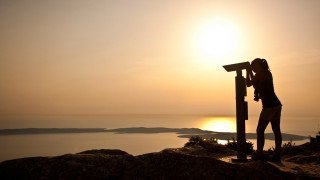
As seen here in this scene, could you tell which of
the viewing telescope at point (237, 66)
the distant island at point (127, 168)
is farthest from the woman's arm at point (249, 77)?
the distant island at point (127, 168)

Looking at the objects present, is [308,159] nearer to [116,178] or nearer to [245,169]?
[245,169]

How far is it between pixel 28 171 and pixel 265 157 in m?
5.36

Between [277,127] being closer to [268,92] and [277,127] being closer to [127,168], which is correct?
[268,92]

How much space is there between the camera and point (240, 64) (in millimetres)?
8266

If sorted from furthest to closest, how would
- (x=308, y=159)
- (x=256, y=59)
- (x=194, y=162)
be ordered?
1. (x=308, y=159)
2. (x=256, y=59)
3. (x=194, y=162)

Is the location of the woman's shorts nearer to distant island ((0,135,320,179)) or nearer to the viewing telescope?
the viewing telescope

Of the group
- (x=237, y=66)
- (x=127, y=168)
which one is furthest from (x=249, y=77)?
(x=127, y=168)

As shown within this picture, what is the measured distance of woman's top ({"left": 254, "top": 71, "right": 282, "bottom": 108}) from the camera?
758cm

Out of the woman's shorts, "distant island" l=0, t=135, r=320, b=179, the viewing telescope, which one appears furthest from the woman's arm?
"distant island" l=0, t=135, r=320, b=179

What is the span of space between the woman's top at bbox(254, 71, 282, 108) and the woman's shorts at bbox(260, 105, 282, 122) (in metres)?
0.09

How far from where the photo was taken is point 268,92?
7594mm

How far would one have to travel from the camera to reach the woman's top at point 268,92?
7577 mm

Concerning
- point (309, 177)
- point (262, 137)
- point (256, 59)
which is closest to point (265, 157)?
point (262, 137)

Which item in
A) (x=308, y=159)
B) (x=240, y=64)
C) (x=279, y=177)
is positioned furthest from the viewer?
(x=308, y=159)
